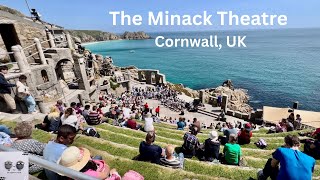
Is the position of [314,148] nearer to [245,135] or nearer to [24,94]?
[245,135]

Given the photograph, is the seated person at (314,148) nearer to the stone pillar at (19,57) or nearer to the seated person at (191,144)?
the seated person at (191,144)

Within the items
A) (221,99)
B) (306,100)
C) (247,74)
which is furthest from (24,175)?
(247,74)

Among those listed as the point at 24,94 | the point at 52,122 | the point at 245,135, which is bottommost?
the point at 245,135

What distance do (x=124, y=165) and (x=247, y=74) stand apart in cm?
9230

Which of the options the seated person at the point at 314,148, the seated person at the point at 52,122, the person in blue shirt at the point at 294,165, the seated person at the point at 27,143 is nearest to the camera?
the person in blue shirt at the point at 294,165

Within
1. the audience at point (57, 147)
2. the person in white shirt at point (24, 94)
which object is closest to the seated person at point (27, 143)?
the audience at point (57, 147)

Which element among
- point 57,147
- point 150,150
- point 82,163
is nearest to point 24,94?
point 150,150

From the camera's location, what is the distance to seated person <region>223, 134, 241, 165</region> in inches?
366

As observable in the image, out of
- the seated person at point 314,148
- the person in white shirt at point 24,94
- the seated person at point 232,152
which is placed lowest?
the seated person at point 314,148

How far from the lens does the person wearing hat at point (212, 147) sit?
9.60 meters

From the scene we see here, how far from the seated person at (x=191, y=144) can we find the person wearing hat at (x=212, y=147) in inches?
15.2

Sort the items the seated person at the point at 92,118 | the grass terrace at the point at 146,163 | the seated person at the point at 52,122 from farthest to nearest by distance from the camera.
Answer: the seated person at the point at 92,118
the seated person at the point at 52,122
the grass terrace at the point at 146,163

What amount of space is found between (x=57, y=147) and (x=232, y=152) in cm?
599

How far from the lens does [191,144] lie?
32.6 feet
